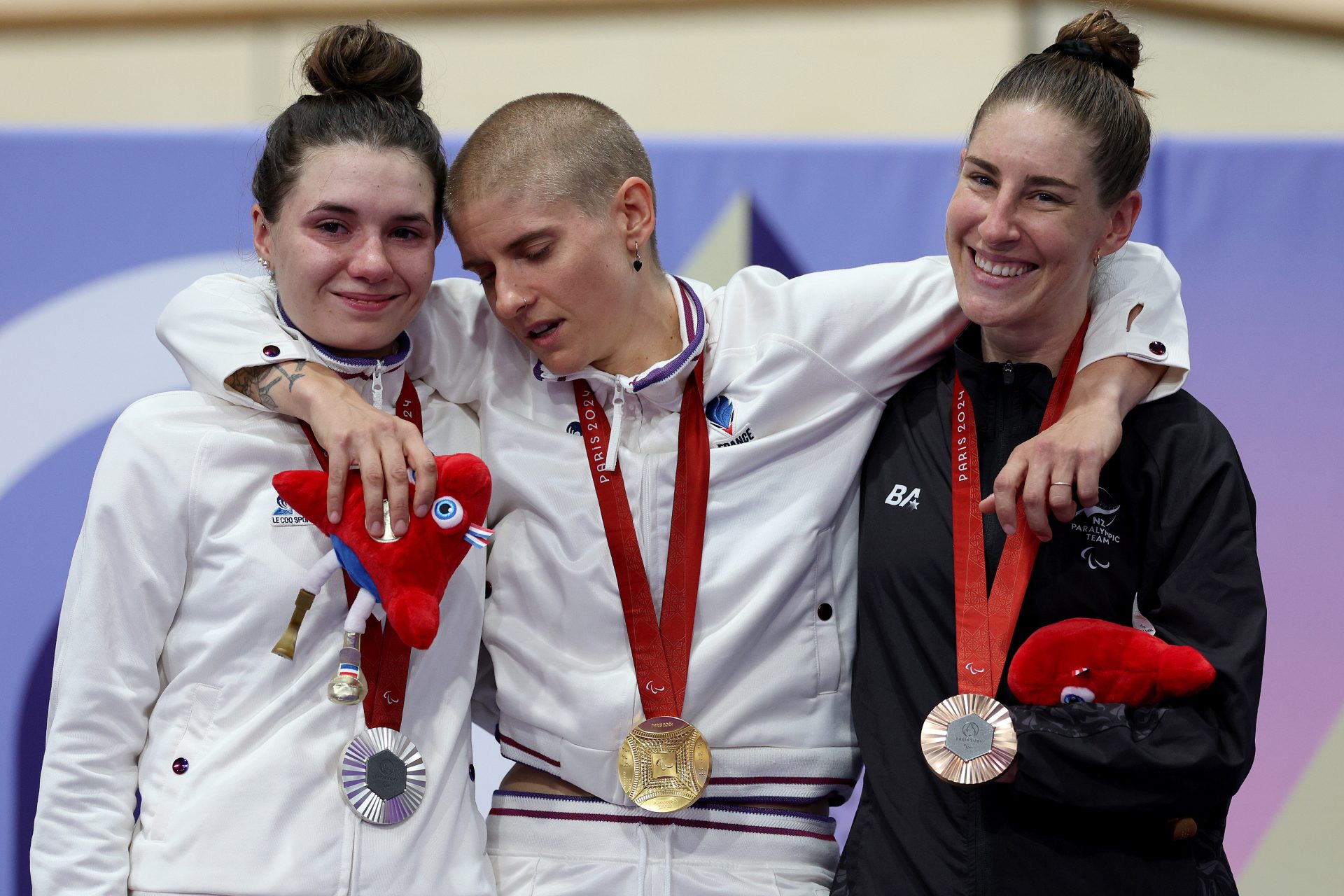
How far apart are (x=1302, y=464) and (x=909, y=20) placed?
2.01m

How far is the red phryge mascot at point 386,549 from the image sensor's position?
1.99m

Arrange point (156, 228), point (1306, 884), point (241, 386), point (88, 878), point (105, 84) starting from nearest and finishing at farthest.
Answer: point (88, 878)
point (241, 386)
point (1306, 884)
point (156, 228)
point (105, 84)

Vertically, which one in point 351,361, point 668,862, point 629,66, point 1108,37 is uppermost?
point 1108,37

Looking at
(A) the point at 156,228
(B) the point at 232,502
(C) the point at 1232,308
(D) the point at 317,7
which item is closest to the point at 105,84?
(D) the point at 317,7

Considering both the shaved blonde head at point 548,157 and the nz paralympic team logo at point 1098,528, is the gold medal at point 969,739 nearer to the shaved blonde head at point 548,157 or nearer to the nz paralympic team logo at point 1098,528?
the nz paralympic team logo at point 1098,528

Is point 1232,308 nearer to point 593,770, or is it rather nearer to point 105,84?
point 593,770

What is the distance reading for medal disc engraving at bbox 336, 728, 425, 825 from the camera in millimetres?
2035

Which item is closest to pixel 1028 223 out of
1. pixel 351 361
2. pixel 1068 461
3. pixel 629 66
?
pixel 1068 461

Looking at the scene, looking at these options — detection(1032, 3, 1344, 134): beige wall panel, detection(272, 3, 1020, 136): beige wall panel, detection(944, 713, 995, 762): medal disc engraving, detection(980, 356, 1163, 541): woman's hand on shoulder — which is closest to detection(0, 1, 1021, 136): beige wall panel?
detection(272, 3, 1020, 136): beige wall panel

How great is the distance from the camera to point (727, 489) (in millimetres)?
2293

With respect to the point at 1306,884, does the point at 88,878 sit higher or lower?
higher

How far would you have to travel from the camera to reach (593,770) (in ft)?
7.20

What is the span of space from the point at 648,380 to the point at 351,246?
554 millimetres

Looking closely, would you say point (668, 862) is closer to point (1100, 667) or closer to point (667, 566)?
point (667, 566)
